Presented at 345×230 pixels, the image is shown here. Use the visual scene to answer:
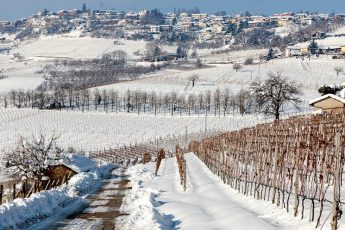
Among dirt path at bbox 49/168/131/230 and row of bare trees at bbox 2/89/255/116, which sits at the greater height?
dirt path at bbox 49/168/131/230

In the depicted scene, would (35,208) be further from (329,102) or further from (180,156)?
(329,102)

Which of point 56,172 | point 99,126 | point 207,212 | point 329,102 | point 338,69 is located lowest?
point 99,126

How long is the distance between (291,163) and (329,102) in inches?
1508

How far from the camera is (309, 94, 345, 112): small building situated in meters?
48.8

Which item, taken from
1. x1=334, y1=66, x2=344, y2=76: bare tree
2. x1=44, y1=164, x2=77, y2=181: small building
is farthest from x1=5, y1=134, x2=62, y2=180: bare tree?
x1=334, y1=66, x2=344, y2=76: bare tree

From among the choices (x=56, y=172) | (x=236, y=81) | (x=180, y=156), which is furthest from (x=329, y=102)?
(x=236, y=81)

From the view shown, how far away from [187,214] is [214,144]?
18620 millimetres

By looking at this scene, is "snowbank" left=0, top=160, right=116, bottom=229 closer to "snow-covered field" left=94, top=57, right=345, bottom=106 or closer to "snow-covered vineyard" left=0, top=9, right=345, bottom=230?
"snow-covered vineyard" left=0, top=9, right=345, bottom=230

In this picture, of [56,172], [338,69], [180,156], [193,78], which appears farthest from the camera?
[193,78]

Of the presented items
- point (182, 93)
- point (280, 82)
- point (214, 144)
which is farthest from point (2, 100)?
point (214, 144)

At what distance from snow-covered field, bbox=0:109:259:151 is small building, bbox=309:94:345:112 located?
60636 mm

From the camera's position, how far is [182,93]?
547 feet

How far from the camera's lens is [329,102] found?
50625 mm

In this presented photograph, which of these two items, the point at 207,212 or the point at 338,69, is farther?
the point at 338,69
